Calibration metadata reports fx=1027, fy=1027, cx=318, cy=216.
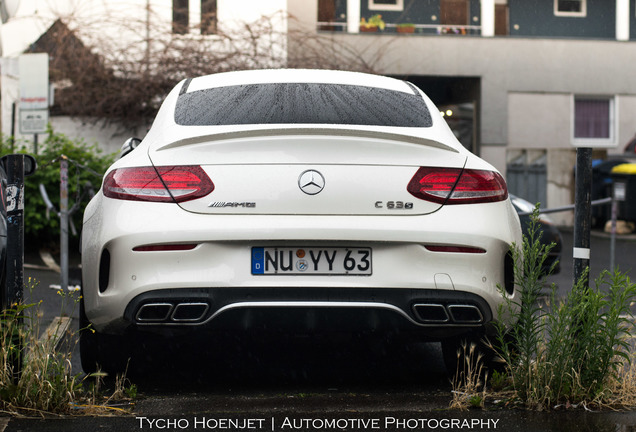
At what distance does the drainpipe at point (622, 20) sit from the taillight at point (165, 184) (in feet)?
79.1

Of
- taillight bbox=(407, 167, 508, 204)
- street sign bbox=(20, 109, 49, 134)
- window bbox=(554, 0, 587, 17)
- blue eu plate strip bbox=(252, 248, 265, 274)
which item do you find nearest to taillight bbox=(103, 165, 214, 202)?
blue eu plate strip bbox=(252, 248, 265, 274)

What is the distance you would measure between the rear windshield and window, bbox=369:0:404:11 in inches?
814

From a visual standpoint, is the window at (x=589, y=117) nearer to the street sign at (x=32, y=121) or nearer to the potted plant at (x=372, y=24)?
the potted plant at (x=372, y=24)

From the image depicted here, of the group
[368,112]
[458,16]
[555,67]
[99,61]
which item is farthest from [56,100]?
[368,112]

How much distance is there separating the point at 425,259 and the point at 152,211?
120 cm

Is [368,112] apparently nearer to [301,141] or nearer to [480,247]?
[301,141]

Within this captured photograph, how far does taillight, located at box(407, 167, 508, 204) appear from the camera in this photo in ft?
14.8

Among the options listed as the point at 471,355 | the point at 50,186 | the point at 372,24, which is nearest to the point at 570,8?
the point at 372,24

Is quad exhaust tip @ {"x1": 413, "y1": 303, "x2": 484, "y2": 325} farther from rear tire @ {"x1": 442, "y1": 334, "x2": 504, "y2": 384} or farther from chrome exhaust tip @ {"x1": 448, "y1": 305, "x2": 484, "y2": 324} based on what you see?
rear tire @ {"x1": 442, "y1": 334, "x2": 504, "y2": 384}

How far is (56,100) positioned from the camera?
66.0ft

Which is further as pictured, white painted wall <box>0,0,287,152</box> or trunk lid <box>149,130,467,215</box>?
white painted wall <box>0,0,287,152</box>

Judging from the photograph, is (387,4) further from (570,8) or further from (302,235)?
→ (302,235)

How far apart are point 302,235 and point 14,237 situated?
1315 millimetres

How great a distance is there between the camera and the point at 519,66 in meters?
25.9
